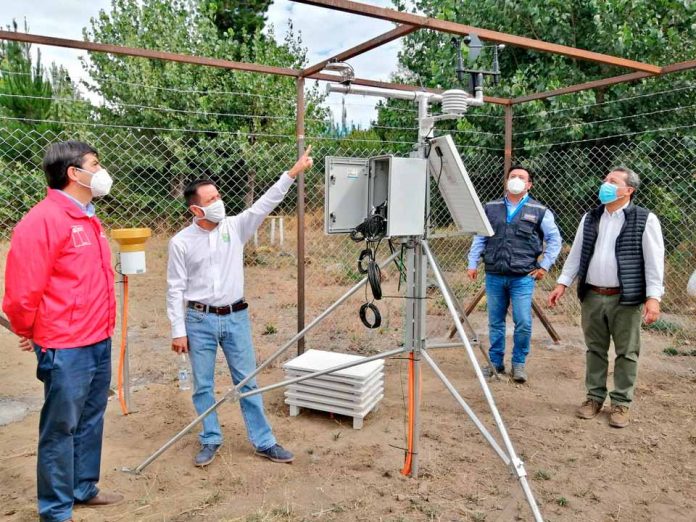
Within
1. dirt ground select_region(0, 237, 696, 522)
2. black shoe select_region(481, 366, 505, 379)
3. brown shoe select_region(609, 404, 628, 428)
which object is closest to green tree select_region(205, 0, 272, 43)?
dirt ground select_region(0, 237, 696, 522)

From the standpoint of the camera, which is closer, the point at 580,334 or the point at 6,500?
the point at 6,500

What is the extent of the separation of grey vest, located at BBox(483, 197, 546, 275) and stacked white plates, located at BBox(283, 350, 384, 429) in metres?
1.48

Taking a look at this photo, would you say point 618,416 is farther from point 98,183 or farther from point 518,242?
point 98,183

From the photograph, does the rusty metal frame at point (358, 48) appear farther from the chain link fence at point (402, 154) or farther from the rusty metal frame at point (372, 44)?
the chain link fence at point (402, 154)

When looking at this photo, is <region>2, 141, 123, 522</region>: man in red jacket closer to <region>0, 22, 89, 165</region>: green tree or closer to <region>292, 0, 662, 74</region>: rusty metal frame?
<region>292, 0, 662, 74</region>: rusty metal frame

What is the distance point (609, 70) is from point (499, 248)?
450cm

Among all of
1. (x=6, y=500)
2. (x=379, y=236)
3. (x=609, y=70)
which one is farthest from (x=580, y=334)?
(x=6, y=500)

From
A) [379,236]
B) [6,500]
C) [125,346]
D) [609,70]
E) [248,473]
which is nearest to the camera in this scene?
[379,236]

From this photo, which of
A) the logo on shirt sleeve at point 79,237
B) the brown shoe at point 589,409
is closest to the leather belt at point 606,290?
the brown shoe at point 589,409

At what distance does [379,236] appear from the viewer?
111 inches

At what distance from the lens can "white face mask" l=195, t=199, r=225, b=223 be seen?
3191 millimetres

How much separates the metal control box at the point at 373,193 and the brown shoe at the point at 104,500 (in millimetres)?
1857

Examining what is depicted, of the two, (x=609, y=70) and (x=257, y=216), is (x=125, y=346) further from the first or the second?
(x=609, y=70)

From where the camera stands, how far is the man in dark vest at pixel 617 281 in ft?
12.3
